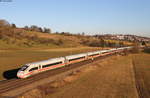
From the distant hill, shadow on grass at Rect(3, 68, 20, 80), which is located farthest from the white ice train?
the distant hill

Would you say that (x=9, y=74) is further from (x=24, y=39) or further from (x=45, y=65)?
(x=24, y=39)

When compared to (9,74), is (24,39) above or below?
above

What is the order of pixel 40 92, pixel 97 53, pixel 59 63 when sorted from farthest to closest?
1. pixel 97 53
2. pixel 59 63
3. pixel 40 92

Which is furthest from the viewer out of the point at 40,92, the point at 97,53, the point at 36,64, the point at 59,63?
the point at 97,53

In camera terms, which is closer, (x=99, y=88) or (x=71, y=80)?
(x=99, y=88)

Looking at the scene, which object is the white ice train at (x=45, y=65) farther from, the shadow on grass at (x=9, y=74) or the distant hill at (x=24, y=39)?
the distant hill at (x=24, y=39)

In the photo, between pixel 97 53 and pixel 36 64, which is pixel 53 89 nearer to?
pixel 36 64

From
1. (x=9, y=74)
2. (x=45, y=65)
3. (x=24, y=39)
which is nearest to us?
(x=9, y=74)

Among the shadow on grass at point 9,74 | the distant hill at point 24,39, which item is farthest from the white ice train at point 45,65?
the distant hill at point 24,39

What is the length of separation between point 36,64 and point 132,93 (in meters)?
17.0

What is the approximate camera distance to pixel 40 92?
1845 cm

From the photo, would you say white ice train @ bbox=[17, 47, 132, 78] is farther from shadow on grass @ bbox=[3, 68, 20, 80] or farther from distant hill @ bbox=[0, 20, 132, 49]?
distant hill @ bbox=[0, 20, 132, 49]

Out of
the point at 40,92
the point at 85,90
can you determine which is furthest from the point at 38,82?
the point at 85,90

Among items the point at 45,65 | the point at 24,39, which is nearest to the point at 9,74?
the point at 45,65
